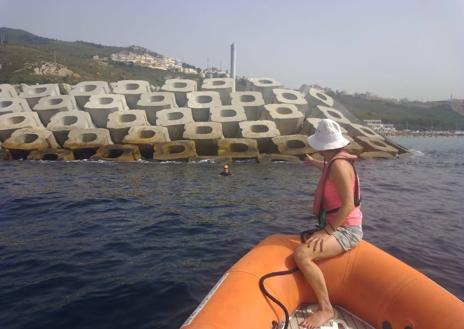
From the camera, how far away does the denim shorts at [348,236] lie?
4422mm

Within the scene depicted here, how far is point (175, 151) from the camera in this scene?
2123 cm

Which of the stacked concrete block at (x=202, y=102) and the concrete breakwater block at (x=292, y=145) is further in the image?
the stacked concrete block at (x=202, y=102)

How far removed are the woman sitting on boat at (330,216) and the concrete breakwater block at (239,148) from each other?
1626cm

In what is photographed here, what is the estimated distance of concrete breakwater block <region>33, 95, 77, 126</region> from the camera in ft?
82.5

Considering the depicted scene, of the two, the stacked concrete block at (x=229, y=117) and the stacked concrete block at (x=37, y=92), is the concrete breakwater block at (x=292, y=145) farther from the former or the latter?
the stacked concrete block at (x=37, y=92)

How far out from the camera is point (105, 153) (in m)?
20.8

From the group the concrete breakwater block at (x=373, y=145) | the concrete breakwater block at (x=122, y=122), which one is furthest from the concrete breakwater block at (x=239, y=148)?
the concrete breakwater block at (x=373, y=145)

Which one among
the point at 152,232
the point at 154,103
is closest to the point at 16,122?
the point at 154,103

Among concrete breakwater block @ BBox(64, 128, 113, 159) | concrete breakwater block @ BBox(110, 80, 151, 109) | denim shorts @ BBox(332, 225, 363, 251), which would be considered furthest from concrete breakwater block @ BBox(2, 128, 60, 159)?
denim shorts @ BBox(332, 225, 363, 251)

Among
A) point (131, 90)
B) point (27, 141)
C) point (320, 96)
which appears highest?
point (320, 96)

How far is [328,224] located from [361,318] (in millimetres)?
1060

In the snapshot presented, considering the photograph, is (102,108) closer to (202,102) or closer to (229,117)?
(202,102)

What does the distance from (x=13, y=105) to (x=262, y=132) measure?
16.1m

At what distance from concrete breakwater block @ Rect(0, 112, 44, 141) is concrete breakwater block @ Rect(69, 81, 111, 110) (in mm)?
3475
